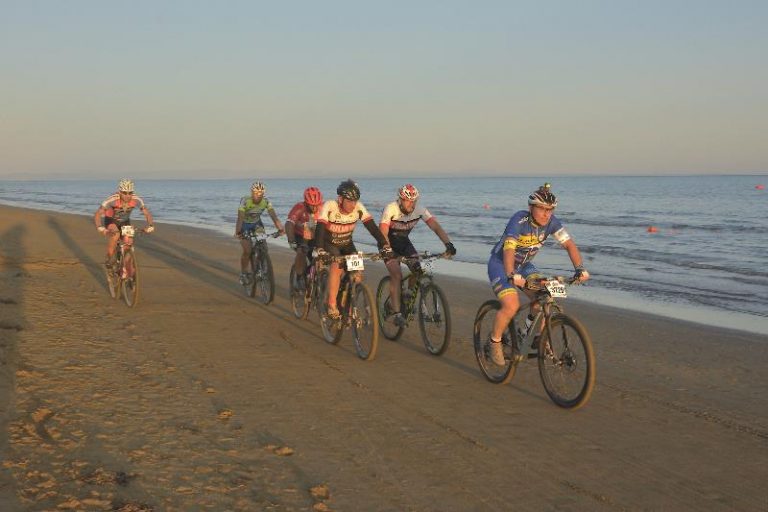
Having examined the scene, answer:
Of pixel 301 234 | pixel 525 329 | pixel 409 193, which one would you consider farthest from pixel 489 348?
pixel 301 234

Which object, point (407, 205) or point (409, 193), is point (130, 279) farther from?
point (409, 193)

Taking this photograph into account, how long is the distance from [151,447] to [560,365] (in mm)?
3608

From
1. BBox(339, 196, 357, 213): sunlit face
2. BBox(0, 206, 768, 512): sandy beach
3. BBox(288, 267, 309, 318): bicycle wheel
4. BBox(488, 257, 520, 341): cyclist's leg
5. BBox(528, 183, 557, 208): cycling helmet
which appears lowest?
BBox(0, 206, 768, 512): sandy beach

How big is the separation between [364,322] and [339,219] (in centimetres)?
140

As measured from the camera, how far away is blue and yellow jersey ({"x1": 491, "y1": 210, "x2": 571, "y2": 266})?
A: 258 inches

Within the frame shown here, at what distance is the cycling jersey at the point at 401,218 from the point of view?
347 inches

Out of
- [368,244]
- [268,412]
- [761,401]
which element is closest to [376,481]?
[268,412]

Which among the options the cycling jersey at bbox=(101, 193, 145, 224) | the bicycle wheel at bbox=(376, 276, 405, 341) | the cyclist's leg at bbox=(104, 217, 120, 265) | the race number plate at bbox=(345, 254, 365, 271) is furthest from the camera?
the cyclist's leg at bbox=(104, 217, 120, 265)

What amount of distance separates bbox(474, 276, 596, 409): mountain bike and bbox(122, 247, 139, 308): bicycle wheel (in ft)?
20.1

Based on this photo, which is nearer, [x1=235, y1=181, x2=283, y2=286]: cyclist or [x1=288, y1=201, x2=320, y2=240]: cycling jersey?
[x1=288, y1=201, x2=320, y2=240]: cycling jersey

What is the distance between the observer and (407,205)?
860cm

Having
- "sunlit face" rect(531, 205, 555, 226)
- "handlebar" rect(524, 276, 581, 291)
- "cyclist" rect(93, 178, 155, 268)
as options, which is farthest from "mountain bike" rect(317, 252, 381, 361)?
"cyclist" rect(93, 178, 155, 268)

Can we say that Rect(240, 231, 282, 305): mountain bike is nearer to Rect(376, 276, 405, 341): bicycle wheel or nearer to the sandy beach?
the sandy beach

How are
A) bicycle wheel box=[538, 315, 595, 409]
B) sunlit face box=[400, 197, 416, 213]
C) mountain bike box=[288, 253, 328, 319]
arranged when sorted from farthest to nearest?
mountain bike box=[288, 253, 328, 319]
sunlit face box=[400, 197, 416, 213]
bicycle wheel box=[538, 315, 595, 409]
